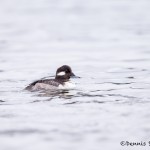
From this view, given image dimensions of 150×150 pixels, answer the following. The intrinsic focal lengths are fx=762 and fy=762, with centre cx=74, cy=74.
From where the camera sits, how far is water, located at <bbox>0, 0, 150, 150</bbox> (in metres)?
13.8

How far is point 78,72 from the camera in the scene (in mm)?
22125

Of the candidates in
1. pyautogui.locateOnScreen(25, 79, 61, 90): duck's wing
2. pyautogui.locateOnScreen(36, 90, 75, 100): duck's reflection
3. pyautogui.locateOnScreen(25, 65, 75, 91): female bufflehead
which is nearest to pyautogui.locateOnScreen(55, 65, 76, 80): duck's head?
pyautogui.locateOnScreen(25, 65, 75, 91): female bufflehead

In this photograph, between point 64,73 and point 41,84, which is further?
point 64,73

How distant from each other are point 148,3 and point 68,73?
75.0 ft

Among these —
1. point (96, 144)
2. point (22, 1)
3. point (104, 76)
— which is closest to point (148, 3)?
point (22, 1)

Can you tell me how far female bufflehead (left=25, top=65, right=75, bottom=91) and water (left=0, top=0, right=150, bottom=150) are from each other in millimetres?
292

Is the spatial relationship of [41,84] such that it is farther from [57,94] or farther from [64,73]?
[64,73]

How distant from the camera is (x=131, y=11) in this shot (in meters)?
39.4

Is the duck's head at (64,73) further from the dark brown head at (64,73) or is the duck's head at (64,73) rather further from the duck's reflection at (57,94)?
the duck's reflection at (57,94)

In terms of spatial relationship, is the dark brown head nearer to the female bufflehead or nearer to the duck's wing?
the female bufflehead

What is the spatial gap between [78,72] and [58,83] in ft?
9.93

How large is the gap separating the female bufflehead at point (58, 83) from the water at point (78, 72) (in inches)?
11.5

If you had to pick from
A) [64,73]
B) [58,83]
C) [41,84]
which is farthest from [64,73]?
[41,84]

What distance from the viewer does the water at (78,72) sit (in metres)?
13.8
